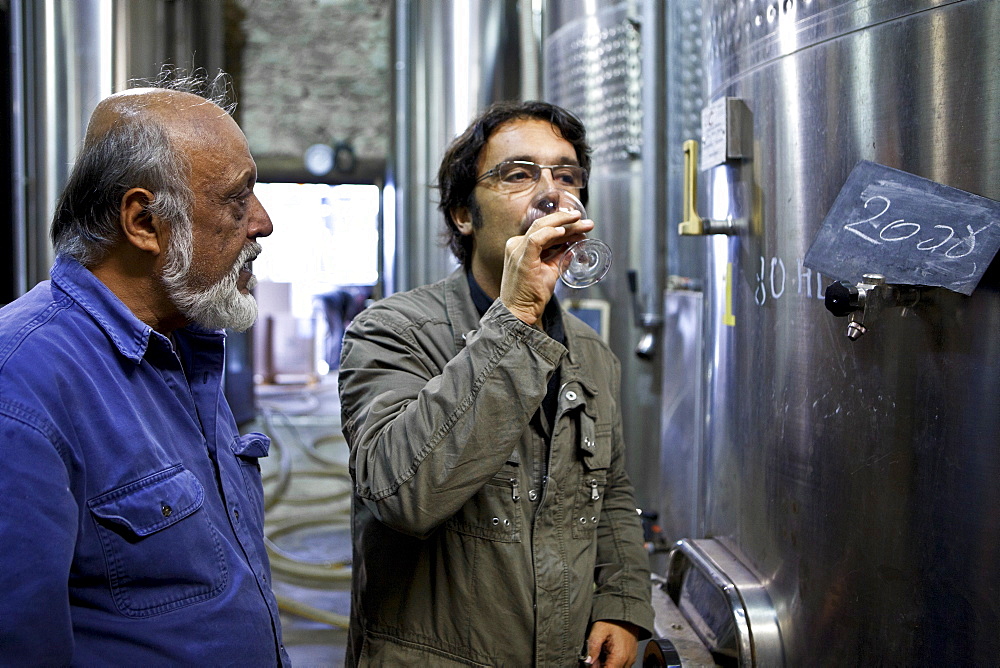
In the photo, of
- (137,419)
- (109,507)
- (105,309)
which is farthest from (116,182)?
(109,507)

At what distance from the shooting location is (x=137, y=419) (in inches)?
40.7

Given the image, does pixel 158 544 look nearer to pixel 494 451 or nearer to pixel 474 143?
pixel 494 451

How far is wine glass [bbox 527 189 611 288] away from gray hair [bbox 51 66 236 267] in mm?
601

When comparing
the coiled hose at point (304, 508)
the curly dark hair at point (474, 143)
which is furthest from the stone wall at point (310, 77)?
the curly dark hair at point (474, 143)

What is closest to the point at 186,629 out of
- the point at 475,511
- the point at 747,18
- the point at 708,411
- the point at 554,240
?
the point at 475,511

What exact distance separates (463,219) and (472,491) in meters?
0.64

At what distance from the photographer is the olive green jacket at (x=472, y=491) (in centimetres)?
117

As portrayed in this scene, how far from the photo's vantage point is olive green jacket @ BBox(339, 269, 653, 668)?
117 centimetres

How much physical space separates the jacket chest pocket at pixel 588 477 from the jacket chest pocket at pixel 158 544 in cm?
62

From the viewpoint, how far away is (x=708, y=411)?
70.1 inches

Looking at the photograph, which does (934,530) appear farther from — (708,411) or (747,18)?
(747,18)

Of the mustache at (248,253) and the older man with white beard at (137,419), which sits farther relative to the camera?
the mustache at (248,253)

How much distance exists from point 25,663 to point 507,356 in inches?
26.4

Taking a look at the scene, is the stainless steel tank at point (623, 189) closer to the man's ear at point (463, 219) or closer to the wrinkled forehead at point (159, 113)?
the man's ear at point (463, 219)
